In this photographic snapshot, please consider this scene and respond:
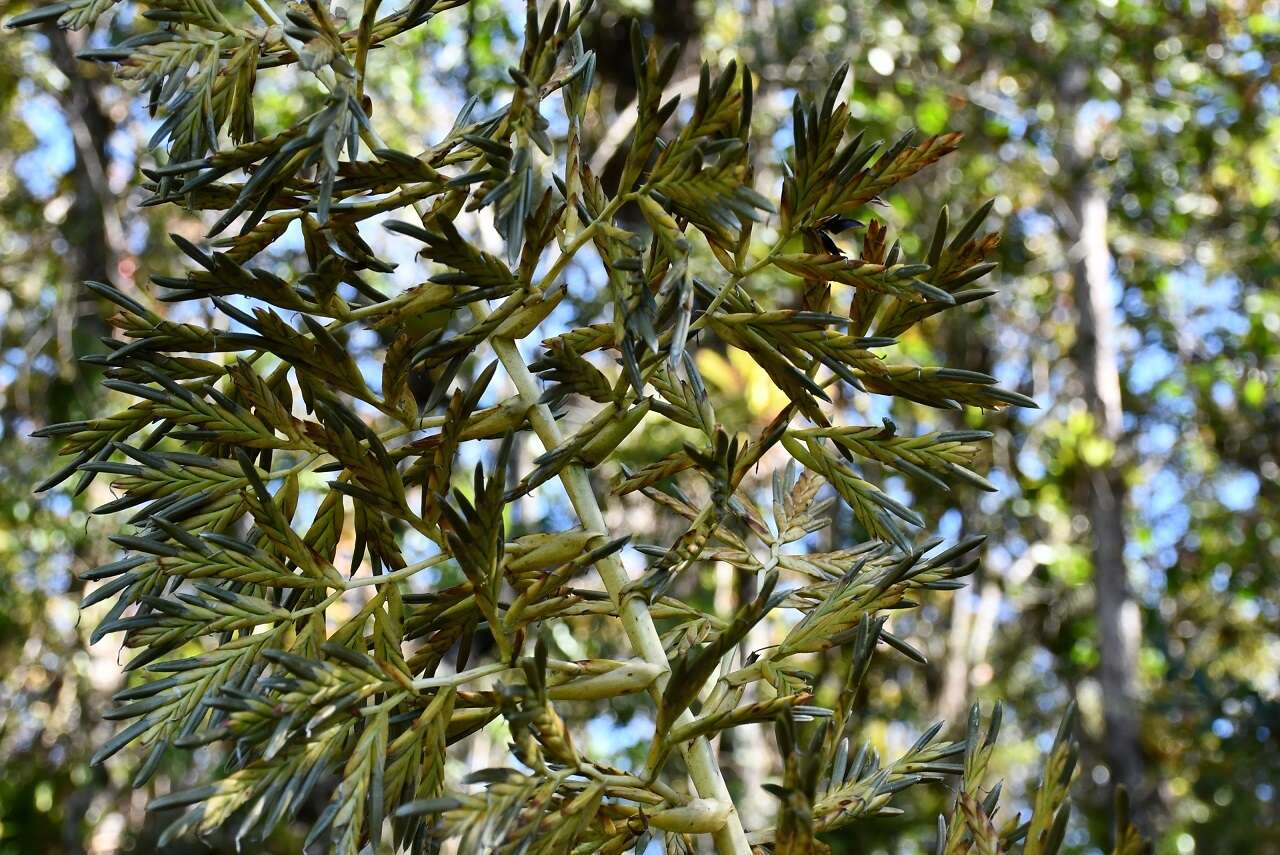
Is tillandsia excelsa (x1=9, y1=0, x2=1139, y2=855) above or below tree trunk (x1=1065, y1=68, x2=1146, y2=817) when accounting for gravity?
above

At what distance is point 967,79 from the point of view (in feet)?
20.2

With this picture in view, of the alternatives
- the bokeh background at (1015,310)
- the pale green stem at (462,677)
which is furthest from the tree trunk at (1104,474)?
the pale green stem at (462,677)

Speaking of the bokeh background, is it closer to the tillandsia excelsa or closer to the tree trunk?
the tree trunk

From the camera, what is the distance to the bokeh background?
192 inches

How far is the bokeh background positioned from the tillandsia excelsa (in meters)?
3.46

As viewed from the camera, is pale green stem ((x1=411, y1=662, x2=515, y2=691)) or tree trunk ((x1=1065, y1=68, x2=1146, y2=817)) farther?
tree trunk ((x1=1065, y1=68, x2=1146, y2=817))

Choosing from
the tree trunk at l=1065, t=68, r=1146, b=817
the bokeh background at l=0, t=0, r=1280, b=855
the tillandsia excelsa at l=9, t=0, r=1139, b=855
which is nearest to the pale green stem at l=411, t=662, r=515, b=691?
the tillandsia excelsa at l=9, t=0, r=1139, b=855

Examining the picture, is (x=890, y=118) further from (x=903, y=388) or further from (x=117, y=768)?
(x=117, y=768)

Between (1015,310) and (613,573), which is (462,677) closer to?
(613,573)

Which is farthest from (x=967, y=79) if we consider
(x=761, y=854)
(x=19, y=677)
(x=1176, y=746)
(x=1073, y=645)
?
(x=761, y=854)

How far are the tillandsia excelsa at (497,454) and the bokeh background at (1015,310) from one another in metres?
3.46

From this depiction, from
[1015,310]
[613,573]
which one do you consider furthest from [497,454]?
[1015,310]

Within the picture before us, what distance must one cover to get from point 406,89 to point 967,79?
9.79ft

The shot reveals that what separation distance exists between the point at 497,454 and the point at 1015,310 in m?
6.26
